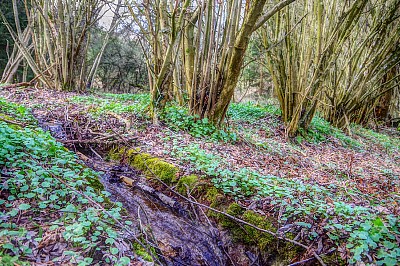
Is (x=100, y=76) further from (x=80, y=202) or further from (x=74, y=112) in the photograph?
(x=80, y=202)

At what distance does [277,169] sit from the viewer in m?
3.62

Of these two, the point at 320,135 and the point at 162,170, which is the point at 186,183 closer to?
the point at 162,170

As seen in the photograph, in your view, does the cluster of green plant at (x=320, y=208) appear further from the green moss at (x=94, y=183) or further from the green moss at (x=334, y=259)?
the green moss at (x=94, y=183)

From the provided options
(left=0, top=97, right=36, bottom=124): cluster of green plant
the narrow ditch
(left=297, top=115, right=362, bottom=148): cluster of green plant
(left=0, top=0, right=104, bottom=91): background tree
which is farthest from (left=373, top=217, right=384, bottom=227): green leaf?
(left=0, top=0, right=104, bottom=91): background tree

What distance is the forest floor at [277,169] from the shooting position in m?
2.05

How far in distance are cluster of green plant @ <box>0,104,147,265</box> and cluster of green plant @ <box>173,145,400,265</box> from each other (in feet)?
4.07

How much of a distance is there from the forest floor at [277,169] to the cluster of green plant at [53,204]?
1.04m

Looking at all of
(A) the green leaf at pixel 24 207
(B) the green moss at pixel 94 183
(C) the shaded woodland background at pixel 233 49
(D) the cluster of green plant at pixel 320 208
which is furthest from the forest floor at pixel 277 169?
(A) the green leaf at pixel 24 207

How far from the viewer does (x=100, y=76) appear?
13820 millimetres

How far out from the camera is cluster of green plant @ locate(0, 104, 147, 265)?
1622 millimetres

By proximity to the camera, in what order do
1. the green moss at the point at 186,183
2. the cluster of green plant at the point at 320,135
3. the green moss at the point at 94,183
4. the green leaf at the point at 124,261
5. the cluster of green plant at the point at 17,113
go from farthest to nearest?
the cluster of green plant at the point at 320,135
the cluster of green plant at the point at 17,113
the green moss at the point at 186,183
the green moss at the point at 94,183
the green leaf at the point at 124,261

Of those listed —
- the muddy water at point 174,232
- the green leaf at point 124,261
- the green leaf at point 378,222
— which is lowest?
the muddy water at point 174,232

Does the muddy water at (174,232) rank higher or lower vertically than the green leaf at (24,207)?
lower

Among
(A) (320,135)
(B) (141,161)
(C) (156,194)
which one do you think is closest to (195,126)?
(B) (141,161)
